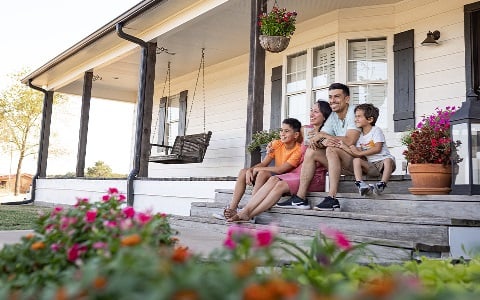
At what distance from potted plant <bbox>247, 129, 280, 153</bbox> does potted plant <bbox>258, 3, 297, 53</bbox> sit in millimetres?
861

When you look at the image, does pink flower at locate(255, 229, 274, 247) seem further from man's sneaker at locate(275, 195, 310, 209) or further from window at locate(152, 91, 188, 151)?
window at locate(152, 91, 188, 151)

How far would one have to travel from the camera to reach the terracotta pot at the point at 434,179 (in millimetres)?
3215

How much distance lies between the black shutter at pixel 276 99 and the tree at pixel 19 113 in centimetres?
1294

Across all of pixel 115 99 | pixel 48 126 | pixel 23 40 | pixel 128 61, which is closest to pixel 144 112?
pixel 128 61

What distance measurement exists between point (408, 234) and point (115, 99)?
393 inches

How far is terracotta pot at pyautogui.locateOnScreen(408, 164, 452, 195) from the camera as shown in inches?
127

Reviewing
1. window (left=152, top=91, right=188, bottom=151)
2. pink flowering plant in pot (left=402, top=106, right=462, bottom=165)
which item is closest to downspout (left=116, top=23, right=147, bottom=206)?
window (left=152, top=91, right=188, bottom=151)

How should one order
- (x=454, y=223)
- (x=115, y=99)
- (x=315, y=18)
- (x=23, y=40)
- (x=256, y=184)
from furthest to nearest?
(x=23, y=40) → (x=115, y=99) → (x=315, y=18) → (x=256, y=184) → (x=454, y=223)

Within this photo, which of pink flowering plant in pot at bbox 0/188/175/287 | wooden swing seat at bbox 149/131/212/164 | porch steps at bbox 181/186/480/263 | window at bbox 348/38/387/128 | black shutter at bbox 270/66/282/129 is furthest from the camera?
Answer: wooden swing seat at bbox 149/131/212/164

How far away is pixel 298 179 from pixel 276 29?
1.66 m

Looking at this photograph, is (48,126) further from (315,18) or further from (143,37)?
(315,18)

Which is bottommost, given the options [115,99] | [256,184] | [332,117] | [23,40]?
[256,184]

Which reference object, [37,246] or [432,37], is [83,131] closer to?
[432,37]

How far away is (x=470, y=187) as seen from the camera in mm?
3010
